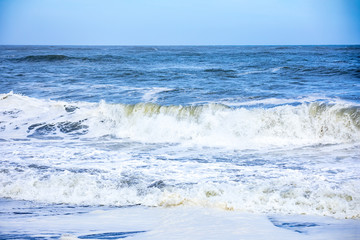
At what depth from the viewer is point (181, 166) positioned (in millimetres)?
6953

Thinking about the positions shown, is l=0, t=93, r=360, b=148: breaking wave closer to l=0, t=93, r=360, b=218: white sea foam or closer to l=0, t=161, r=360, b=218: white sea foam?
l=0, t=93, r=360, b=218: white sea foam

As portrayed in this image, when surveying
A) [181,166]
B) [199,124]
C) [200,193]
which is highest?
[199,124]

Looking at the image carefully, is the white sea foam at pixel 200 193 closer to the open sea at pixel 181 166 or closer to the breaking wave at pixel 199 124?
the open sea at pixel 181 166

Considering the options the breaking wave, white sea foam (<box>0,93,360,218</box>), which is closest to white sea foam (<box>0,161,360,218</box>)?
white sea foam (<box>0,93,360,218</box>)

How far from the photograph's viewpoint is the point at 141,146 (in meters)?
8.91

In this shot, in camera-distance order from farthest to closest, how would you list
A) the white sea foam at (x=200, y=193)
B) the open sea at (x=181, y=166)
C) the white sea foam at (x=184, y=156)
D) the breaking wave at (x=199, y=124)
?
the breaking wave at (x=199, y=124)
the white sea foam at (x=184, y=156)
the white sea foam at (x=200, y=193)
the open sea at (x=181, y=166)

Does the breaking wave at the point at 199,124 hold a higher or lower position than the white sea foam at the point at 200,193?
higher

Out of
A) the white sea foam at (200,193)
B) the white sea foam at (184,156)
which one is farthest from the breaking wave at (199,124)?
the white sea foam at (200,193)

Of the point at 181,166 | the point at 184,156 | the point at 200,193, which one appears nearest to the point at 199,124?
the point at 184,156

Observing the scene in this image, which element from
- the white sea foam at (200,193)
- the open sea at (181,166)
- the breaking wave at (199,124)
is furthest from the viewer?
the breaking wave at (199,124)

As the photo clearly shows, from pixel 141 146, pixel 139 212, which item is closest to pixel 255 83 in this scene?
pixel 141 146

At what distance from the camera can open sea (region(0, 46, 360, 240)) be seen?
4164 millimetres

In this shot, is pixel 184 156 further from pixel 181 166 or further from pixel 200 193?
pixel 200 193

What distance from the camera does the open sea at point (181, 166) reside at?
4.16 metres
